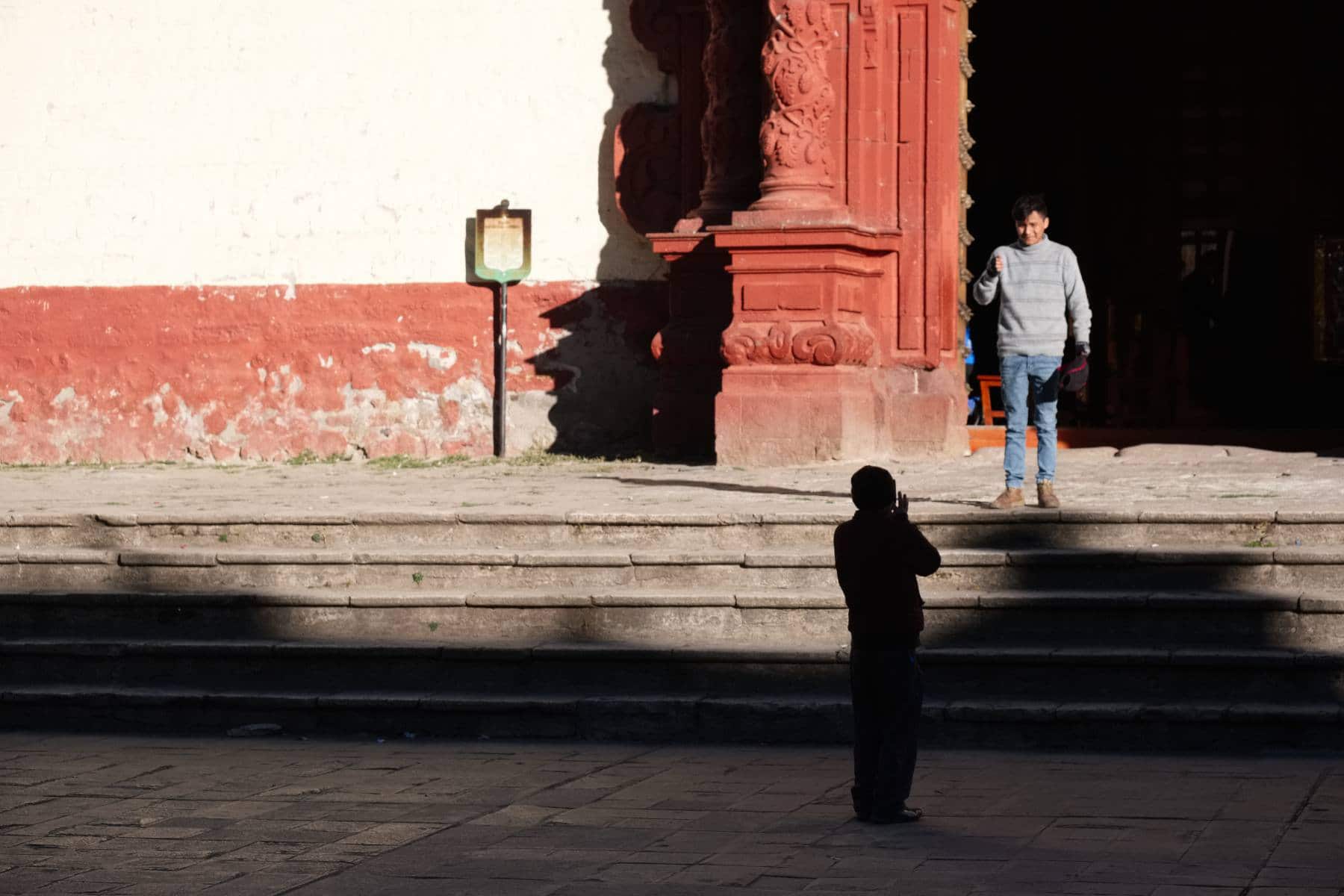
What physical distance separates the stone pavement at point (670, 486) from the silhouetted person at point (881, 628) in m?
2.52

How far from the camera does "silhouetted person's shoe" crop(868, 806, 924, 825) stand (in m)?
6.06

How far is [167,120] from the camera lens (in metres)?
15.2

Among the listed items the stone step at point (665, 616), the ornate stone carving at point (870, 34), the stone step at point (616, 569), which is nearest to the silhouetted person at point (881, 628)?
the stone step at point (665, 616)

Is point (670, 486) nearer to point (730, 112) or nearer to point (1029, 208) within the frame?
point (1029, 208)

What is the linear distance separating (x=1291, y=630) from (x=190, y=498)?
6.03 metres

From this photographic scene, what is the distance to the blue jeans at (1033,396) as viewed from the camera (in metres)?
9.33

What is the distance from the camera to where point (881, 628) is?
627 centimetres

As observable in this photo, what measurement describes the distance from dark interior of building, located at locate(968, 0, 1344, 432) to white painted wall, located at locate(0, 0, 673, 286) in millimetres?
5738

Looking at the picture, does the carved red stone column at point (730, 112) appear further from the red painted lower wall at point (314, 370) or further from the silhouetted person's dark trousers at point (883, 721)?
the silhouetted person's dark trousers at point (883, 721)

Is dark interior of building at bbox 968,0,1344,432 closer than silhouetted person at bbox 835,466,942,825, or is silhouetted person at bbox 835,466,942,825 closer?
silhouetted person at bbox 835,466,942,825

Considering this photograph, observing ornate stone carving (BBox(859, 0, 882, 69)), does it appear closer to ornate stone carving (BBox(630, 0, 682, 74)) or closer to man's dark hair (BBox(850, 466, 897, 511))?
ornate stone carving (BBox(630, 0, 682, 74))

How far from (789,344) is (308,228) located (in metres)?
4.19

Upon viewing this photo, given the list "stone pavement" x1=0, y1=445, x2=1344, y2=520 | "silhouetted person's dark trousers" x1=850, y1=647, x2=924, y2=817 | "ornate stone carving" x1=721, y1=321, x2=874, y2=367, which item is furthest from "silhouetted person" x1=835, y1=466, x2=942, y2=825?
"ornate stone carving" x1=721, y1=321, x2=874, y2=367

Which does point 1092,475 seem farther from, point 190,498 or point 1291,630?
point 190,498
